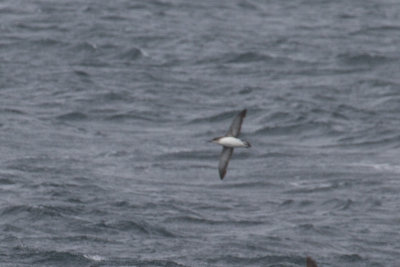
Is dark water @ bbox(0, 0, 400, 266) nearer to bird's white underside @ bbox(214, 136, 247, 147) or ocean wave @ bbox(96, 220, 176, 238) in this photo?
ocean wave @ bbox(96, 220, 176, 238)

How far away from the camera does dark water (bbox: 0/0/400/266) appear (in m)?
38.5

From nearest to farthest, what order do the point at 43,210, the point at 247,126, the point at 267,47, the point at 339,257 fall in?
the point at 339,257 < the point at 43,210 < the point at 247,126 < the point at 267,47

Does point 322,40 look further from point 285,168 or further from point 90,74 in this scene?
point 285,168

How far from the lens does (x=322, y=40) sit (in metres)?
69.7

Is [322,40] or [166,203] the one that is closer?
[166,203]

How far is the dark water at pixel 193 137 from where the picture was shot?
38.5 meters

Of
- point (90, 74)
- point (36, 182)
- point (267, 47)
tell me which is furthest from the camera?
point (267, 47)

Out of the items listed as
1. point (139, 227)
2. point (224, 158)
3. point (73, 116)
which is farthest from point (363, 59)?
point (224, 158)

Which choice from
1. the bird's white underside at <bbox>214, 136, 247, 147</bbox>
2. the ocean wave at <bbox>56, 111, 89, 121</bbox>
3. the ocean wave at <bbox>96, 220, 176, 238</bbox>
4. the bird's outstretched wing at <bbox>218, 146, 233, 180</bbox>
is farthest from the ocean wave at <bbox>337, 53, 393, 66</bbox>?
the bird's white underside at <bbox>214, 136, 247, 147</bbox>

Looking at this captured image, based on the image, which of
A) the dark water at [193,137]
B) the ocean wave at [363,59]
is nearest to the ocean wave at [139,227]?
the dark water at [193,137]

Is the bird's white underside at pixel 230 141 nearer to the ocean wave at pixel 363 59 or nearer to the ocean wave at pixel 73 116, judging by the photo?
the ocean wave at pixel 73 116

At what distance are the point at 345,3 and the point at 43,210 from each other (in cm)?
4652

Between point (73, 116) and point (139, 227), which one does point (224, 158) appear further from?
point (73, 116)

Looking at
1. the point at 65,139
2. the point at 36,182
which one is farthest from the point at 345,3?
the point at 36,182
